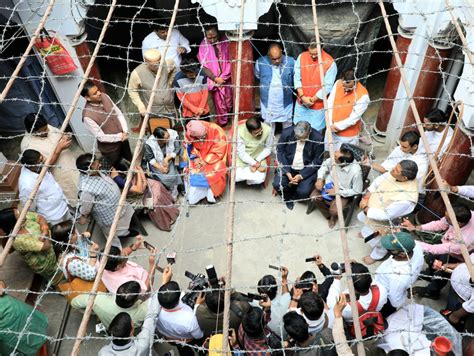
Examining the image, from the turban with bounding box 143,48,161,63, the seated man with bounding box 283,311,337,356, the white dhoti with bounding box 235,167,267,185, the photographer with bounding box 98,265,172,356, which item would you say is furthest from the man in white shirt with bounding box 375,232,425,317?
the turban with bounding box 143,48,161,63

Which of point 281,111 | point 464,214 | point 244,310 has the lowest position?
point 281,111

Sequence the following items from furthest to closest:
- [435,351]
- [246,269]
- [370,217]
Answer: [246,269] → [370,217] → [435,351]

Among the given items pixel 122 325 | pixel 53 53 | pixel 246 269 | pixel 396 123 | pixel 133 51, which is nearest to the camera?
pixel 122 325

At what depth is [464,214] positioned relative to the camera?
12.4ft

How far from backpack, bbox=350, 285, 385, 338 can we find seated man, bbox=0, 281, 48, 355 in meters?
2.36

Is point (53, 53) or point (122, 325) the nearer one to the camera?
point (122, 325)

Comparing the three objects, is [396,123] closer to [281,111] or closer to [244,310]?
[281,111]

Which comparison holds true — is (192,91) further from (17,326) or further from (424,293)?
(424,293)

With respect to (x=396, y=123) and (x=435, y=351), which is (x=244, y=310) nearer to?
(x=435, y=351)

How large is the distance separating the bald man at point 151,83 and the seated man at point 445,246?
316 cm

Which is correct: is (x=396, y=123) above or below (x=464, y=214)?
below

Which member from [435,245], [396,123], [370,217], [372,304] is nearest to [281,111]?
[396,123]

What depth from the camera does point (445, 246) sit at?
4086 mm

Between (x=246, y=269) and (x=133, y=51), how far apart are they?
4.52 meters
